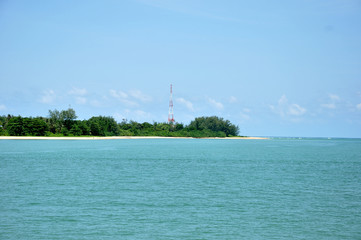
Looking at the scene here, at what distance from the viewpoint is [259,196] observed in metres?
23.2

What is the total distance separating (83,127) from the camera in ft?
452

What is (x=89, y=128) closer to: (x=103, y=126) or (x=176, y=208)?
(x=103, y=126)

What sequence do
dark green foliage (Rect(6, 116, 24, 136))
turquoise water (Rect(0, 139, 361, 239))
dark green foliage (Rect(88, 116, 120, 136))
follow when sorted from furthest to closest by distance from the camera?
dark green foliage (Rect(88, 116, 120, 136)) → dark green foliage (Rect(6, 116, 24, 136)) → turquoise water (Rect(0, 139, 361, 239))

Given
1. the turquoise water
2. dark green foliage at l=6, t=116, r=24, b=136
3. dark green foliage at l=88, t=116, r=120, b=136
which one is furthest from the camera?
dark green foliage at l=88, t=116, r=120, b=136

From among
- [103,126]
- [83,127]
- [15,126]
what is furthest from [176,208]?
[103,126]

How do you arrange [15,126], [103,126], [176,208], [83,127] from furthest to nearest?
[103,126]
[83,127]
[15,126]
[176,208]

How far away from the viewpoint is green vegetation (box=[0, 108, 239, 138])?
121m

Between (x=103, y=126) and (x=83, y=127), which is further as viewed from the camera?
(x=103, y=126)

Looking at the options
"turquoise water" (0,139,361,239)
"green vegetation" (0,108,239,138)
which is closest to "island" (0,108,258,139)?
"green vegetation" (0,108,239,138)

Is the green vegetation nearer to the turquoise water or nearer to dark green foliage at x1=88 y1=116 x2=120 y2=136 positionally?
dark green foliage at x1=88 y1=116 x2=120 y2=136

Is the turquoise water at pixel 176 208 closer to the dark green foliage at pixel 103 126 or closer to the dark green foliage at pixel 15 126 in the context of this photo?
the dark green foliage at pixel 15 126

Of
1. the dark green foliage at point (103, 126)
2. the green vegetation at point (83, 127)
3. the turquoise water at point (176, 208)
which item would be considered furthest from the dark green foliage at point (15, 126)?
the turquoise water at point (176, 208)

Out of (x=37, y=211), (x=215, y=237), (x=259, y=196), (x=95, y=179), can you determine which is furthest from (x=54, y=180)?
(x=215, y=237)

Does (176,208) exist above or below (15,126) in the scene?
below
